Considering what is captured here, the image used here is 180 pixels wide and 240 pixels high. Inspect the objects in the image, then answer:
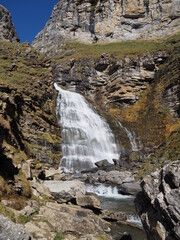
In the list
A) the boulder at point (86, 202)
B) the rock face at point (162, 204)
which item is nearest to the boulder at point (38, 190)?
the boulder at point (86, 202)

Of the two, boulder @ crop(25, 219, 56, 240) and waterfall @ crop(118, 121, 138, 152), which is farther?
waterfall @ crop(118, 121, 138, 152)

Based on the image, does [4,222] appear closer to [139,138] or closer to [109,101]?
[139,138]

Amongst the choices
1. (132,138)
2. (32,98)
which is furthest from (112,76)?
(32,98)

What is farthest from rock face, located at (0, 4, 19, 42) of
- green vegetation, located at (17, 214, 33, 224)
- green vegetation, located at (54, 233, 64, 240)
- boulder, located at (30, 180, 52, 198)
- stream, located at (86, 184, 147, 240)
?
green vegetation, located at (54, 233, 64, 240)

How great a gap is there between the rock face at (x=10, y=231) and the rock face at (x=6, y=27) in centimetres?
7139

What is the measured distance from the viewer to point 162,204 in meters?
5.54

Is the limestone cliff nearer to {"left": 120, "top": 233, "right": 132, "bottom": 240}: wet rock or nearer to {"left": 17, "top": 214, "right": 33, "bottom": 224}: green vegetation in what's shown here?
{"left": 120, "top": 233, "right": 132, "bottom": 240}: wet rock

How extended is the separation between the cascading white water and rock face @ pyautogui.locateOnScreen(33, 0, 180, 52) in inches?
1639

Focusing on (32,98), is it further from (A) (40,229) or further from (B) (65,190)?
(A) (40,229)

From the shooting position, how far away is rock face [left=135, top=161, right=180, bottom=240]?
16.9 ft

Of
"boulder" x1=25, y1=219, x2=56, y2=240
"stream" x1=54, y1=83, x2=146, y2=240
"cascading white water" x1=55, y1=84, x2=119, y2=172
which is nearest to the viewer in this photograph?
"boulder" x1=25, y1=219, x2=56, y2=240

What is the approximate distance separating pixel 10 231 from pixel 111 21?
7934 cm

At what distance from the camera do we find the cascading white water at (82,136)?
98.5 feet

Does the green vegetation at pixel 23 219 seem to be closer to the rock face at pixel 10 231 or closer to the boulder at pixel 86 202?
the rock face at pixel 10 231
